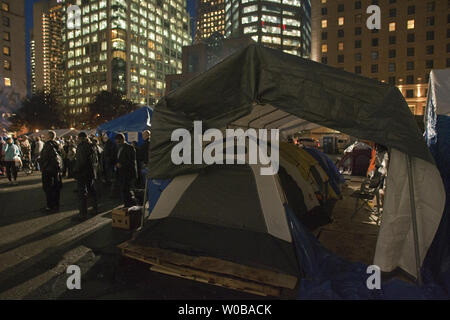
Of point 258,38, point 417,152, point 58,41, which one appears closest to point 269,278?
point 417,152

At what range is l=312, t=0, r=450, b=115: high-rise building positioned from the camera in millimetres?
55156

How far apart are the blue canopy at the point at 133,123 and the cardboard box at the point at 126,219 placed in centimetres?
678

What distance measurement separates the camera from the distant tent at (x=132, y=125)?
1207 centimetres

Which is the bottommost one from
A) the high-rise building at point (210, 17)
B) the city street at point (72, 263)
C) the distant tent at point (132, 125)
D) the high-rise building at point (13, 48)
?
the city street at point (72, 263)

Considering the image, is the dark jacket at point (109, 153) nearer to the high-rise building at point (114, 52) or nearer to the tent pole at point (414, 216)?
the tent pole at point (414, 216)

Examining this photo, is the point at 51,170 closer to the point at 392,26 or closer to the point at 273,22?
the point at 392,26

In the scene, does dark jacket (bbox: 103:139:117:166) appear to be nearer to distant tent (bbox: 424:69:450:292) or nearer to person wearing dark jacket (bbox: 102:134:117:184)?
person wearing dark jacket (bbox: 102:134:117:184)

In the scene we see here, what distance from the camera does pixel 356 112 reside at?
3350mm

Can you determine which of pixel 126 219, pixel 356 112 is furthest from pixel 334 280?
pixel 126 219

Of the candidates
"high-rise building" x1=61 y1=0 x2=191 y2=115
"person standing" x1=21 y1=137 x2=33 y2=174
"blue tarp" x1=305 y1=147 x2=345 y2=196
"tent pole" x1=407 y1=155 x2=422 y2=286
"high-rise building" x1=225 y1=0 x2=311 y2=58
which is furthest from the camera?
"high-rise building" x1=61 y1=0 x2=191 y2=115

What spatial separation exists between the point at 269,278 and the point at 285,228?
0.74 m

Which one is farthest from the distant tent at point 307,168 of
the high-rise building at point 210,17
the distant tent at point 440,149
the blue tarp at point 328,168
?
the high-rise building at point 210,17

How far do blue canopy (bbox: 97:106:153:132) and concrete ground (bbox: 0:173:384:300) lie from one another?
5.58m

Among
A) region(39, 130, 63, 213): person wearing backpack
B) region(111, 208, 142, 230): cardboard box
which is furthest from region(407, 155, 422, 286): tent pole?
region(39, 130, 63, 213): person wearing backpack
